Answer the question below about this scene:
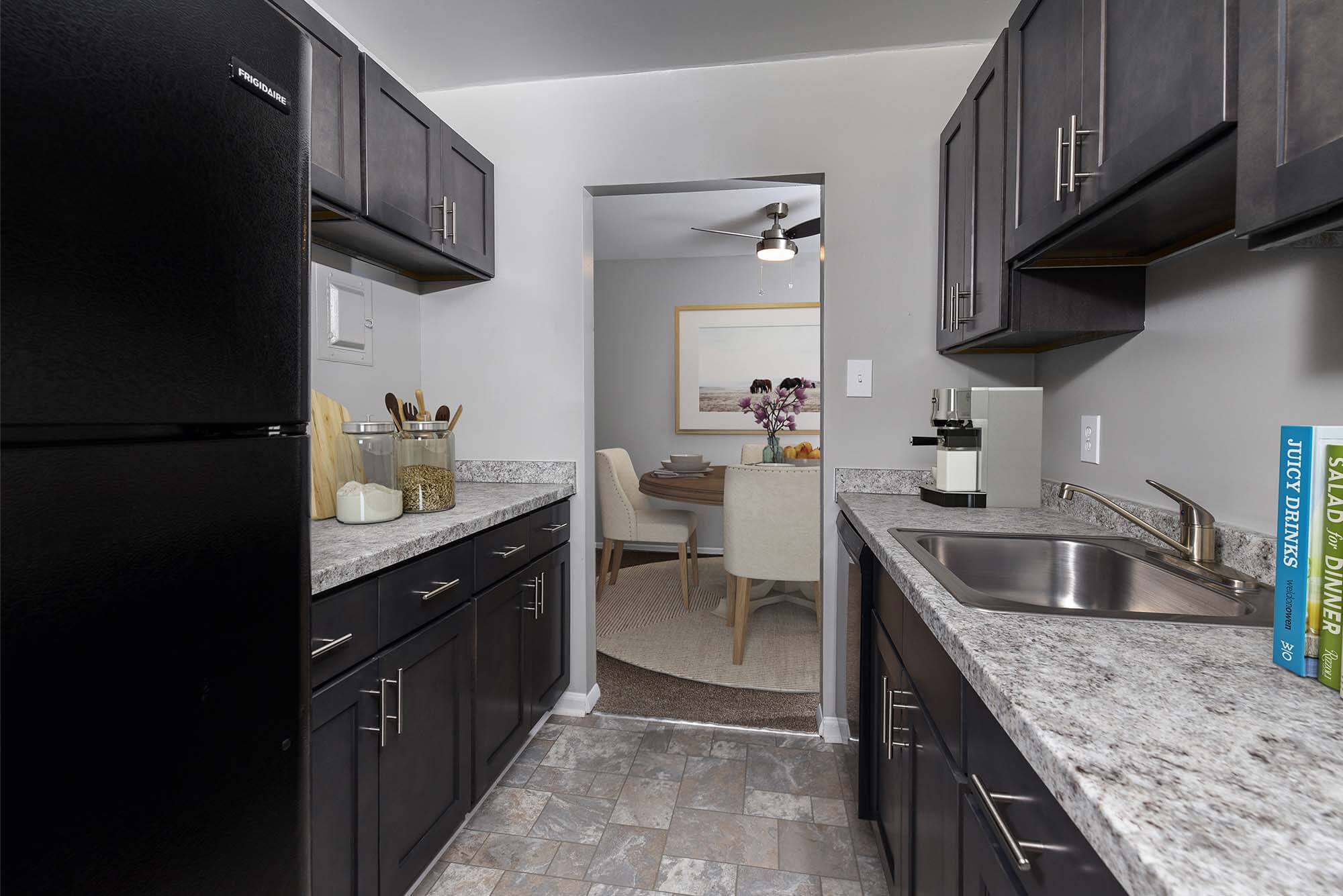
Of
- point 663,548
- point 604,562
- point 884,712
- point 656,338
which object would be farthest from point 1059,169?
point 663,548

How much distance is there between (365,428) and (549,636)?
1.05 m

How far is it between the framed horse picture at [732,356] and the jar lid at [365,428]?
3.82 m

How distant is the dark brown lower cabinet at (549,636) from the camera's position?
2.09 metres

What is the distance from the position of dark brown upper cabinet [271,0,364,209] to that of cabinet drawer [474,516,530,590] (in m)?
0.99

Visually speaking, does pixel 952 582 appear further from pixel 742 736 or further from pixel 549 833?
pixel 742 736

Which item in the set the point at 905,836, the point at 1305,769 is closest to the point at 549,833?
the point at 905,836

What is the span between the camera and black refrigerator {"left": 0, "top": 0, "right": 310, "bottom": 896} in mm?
484

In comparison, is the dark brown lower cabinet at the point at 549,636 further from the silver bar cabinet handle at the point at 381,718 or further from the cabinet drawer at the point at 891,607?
the cabinet drawer at the point at 891,607

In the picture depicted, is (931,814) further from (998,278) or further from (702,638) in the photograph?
(702,638)

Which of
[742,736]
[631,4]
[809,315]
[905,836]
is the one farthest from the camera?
[809,315]

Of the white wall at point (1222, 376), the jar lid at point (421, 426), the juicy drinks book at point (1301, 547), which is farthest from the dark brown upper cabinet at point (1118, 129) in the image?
the jar lid at point (421, 426)

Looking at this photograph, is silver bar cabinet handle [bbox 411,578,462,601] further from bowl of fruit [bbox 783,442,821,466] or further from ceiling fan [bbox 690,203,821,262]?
ceiling fan [bbox 690,203,821,262]

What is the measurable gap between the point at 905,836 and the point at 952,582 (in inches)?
22.2

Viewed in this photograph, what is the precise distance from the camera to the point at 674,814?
1.84 m
